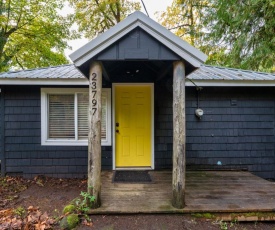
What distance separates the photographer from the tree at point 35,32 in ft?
34.6

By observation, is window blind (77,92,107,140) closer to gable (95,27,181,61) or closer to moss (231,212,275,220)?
gable (95,27,181,61)

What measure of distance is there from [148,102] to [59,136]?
2.27m

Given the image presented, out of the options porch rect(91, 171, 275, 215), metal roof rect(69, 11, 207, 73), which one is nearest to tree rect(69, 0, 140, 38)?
metal roof rect(69, 11, 207, 73)

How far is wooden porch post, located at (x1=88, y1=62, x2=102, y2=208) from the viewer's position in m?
2.77

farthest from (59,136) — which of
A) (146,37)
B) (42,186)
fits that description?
(146,37)

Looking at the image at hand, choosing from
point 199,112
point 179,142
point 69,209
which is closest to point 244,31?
point 199,112

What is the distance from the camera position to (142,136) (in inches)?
186

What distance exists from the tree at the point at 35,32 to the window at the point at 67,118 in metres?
7.97

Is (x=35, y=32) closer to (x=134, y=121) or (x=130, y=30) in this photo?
(x=134, y=121)

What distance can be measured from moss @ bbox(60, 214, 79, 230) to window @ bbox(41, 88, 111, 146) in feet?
6.85

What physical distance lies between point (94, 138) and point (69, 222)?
1.13 meters

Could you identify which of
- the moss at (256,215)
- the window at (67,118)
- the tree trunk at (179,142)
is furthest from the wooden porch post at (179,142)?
the window at (67,118)

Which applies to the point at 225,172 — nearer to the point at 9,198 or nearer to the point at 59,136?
the point at 59,136

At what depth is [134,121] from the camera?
471cm
